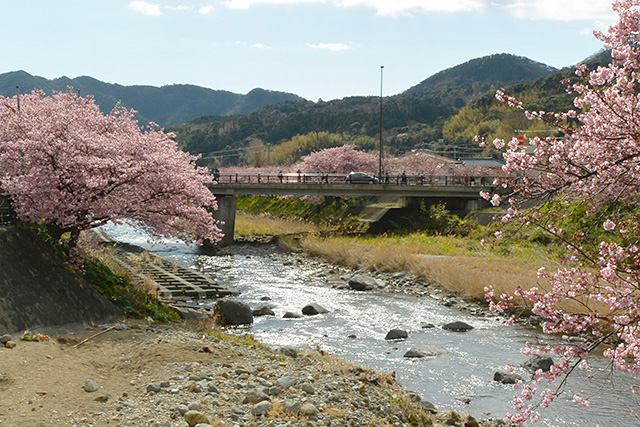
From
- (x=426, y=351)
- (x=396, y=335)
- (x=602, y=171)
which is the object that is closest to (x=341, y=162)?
(x=396, y=335)

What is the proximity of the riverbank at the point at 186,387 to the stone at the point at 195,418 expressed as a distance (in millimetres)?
15

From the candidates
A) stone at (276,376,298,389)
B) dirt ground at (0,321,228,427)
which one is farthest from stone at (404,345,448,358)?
stone at (276,376,298,389)

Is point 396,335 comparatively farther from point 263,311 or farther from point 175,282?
point 175,282

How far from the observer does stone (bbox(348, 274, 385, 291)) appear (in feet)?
87.0

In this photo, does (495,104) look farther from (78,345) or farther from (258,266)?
(78,345)

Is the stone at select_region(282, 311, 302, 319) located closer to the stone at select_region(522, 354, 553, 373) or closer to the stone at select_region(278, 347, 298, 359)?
the stone at select_region(278, 347, 298, 359)

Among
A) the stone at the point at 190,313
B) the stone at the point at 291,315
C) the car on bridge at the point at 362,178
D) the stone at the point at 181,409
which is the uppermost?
the car on bridge at the point at 362,178

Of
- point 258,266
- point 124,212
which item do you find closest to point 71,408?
point 124,212

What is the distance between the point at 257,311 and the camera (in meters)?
20.6

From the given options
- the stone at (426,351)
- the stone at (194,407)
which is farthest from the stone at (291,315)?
the stone at (194,407)

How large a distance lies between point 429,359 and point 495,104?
516ft

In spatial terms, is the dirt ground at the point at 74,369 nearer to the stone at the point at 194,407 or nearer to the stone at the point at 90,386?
the stone at the point at 90,386

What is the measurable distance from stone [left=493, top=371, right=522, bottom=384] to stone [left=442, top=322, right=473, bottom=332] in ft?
16.7

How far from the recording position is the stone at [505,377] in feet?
43.8
